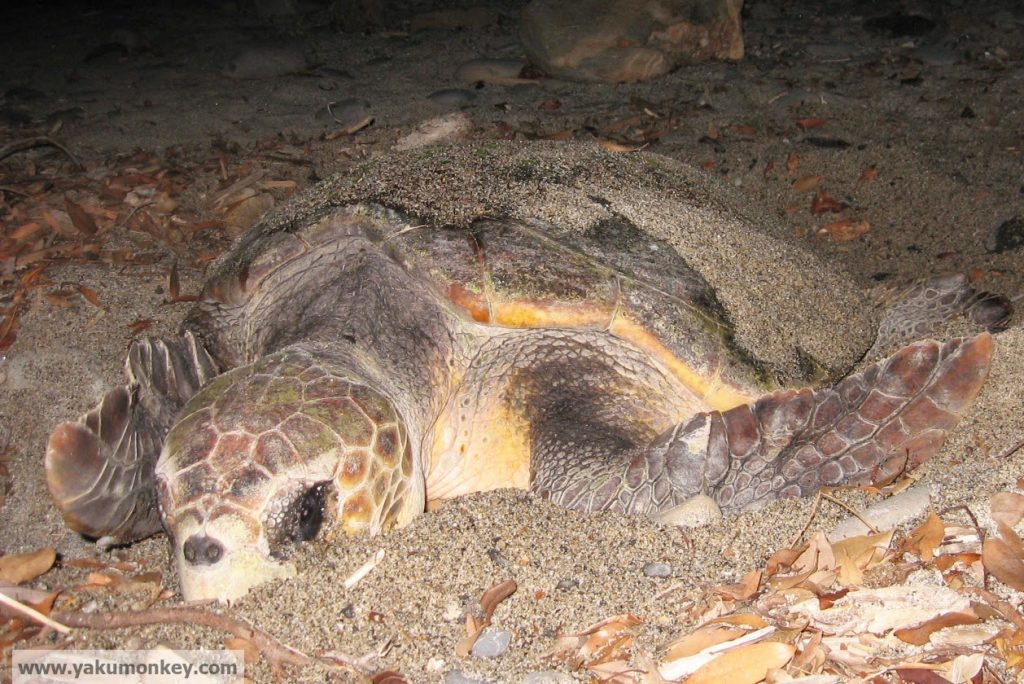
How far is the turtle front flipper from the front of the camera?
2.25 metres

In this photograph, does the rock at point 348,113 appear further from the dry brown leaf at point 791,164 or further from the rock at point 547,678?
the rock at point 547,678

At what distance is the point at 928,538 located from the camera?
199cm

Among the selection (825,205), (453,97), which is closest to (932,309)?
(825,205)

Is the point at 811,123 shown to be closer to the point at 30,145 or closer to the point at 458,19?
the point at 458,19

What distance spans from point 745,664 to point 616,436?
104cm

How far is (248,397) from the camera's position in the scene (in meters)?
2.21

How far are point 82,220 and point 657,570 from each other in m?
3.73

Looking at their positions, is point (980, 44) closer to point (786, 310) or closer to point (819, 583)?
point (786, 310)

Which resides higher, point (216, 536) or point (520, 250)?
point (520, 250)

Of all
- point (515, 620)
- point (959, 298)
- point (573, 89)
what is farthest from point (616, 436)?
point (573, 89)

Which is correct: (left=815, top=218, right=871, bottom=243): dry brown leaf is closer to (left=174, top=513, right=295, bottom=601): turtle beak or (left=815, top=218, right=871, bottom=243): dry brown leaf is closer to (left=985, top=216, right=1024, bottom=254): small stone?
(left=985, top=216, right=1024, bottom=254): small stone

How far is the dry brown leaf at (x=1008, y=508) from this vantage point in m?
1.96

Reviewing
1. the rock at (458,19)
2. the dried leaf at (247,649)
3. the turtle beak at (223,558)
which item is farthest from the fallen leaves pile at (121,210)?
the rock at (458,19)

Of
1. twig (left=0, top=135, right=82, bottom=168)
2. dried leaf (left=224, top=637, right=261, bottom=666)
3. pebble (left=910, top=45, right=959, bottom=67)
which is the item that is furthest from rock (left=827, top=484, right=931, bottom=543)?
pebble (left=910, top=45, right=959, bottom=67)
